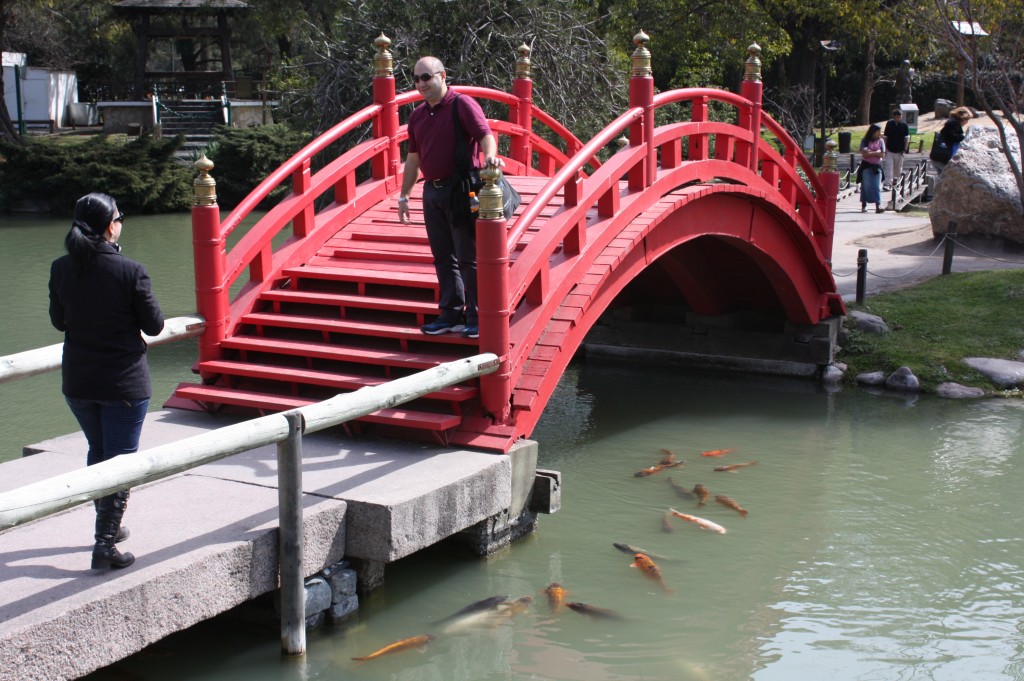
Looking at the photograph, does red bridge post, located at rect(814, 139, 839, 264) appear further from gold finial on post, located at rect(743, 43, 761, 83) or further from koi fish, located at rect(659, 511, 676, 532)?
koi fish, located at rect(659, 511, 676, 532)

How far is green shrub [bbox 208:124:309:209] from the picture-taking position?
30156mm

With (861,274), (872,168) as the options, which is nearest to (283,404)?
(861,274)

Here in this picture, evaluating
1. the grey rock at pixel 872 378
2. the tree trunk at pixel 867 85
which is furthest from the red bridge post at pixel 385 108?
the tree trunk at pixel 867 85

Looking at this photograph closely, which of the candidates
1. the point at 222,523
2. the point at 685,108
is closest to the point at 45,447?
the point at 222,523

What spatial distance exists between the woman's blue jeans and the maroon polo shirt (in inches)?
116

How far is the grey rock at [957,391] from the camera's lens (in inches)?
470

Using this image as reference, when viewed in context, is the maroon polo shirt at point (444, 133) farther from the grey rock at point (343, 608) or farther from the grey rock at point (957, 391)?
the grey rock at point (957, 391)

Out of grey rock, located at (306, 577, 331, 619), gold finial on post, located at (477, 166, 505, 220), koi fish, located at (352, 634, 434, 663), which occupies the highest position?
gold finial on post, located at (477, 166, 505, 220)

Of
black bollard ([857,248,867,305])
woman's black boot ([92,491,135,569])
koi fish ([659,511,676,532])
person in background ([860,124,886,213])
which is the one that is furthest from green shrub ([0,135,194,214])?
woman's black boot ([92,491,135,569])

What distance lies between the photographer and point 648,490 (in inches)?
360

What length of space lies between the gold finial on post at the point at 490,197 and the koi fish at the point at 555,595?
229cm

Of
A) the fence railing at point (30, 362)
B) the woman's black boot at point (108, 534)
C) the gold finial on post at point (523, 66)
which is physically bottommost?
the woman's black boot at point (108, 534)

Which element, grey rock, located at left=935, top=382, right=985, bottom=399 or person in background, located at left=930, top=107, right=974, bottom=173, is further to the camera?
person in background, located at left=930, top=107, right=974, bottom=173

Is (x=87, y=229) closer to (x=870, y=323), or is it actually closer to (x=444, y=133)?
(x=444, y=133)
